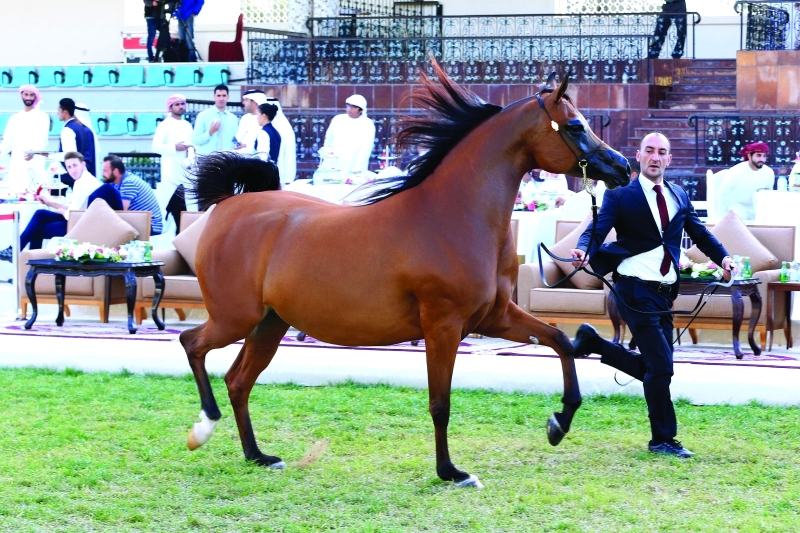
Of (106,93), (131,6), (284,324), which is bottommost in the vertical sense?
(284,324)

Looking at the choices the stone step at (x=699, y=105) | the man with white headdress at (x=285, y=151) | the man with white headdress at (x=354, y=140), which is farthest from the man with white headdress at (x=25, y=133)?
the stone step at (x=699, y=105)

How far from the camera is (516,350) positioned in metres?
9.66

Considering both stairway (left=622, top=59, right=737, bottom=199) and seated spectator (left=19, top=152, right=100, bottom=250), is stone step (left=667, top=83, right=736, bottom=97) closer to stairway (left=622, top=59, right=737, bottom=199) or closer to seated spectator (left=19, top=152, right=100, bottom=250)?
stairway (left=622, top=59, right=737, bottom=199)

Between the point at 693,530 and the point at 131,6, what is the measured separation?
25.8 m

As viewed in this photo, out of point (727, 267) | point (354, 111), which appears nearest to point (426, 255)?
point (727, 267)

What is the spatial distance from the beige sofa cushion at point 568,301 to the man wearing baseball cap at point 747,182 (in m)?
4.73

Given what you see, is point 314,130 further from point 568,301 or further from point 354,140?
point 568,301

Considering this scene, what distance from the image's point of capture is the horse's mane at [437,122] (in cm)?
580

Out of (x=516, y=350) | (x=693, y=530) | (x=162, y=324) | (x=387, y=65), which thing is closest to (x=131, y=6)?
(x=387, y=65)

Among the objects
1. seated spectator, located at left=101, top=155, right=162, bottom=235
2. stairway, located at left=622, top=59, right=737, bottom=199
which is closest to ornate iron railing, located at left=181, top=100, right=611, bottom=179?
stairway, located at left=622, top=59, right=737, bottom=199

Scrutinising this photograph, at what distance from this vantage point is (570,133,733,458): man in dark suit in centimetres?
624

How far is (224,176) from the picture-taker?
6.47 m

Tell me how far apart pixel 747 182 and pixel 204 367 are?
31.5 ft

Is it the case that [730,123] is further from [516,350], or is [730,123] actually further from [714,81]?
[516,350]
